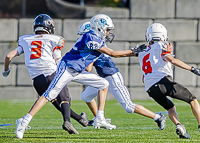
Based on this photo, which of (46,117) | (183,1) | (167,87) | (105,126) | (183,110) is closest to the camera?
(167,87)

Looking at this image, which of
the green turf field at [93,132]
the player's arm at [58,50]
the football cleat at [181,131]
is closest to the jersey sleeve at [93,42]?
the player's arm at [58,50]

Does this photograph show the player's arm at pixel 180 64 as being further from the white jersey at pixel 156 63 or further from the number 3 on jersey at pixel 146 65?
the number 3 on jersey at pixel 146 65

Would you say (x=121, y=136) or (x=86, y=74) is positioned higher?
(x=86, y=74)

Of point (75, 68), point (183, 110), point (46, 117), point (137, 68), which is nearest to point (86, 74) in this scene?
point (75, 68)

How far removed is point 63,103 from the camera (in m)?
5.26

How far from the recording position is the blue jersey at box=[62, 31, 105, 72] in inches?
201

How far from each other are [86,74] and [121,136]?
0.87m

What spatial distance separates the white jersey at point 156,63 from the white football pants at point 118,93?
0.77m

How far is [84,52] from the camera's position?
5.22 meters

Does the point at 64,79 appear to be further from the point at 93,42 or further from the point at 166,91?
the point at 166,91

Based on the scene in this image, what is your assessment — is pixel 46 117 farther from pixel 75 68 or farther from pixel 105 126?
pixel 75 68

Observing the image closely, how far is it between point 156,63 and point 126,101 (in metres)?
1.00

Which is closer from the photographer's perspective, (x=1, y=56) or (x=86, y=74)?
(x=86, y=74)

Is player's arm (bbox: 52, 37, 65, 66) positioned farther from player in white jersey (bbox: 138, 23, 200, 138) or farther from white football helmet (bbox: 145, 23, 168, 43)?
white football helmet (bbox: 145, 23, 168, 43)
